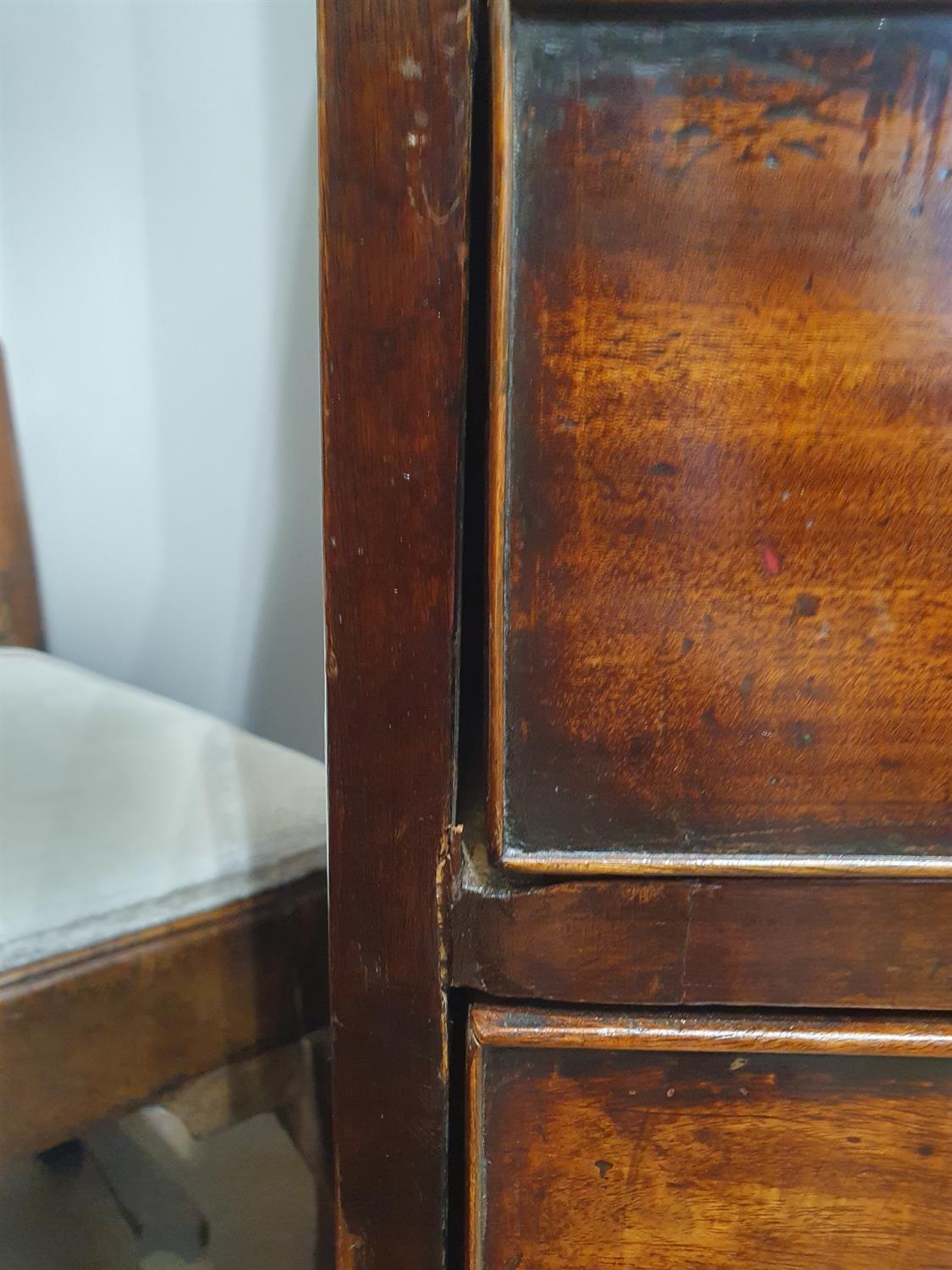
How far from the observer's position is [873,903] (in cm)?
31

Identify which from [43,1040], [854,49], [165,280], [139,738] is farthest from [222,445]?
[854,49]

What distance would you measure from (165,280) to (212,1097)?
774 mm

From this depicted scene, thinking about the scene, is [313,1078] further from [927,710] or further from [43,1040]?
[927,710]

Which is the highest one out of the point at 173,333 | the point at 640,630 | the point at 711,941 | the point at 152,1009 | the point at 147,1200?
the point at 173,333

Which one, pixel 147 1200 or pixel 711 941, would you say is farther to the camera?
pixel 147 1200

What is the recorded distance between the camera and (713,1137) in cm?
33

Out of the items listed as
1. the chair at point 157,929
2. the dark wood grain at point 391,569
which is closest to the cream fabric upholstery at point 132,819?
the chair at point 157,929

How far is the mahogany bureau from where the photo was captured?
0.26 m

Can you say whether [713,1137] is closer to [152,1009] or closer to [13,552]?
[152,1009]

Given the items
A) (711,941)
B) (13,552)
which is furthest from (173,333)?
(711,941)

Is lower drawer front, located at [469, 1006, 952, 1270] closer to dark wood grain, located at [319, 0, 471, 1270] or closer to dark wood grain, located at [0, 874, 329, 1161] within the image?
dark wood grain, located at [319, 0, 471, 1270]

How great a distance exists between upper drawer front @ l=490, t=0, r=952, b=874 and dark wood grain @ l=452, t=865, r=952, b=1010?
0.05 ft

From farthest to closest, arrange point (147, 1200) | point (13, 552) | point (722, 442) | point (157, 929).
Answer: point (13, 552) < point (147, 1200) < point (157, 929) < point (722, 442)

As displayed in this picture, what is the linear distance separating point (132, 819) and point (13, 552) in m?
0.61
